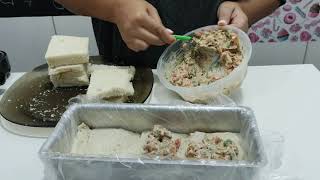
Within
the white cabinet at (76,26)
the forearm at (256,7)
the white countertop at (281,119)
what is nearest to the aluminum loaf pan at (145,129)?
the white countertop at (281,119)

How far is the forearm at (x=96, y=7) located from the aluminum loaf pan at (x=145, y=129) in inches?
14.3

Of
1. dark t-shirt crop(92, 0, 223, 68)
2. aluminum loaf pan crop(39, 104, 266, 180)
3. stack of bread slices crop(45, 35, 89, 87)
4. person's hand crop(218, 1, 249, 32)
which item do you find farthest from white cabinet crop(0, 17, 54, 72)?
aluminum loaf pan crop(39, 104, 266, 180)

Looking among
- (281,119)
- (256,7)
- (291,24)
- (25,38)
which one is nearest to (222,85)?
(281,119)

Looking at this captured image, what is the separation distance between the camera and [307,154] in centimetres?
80

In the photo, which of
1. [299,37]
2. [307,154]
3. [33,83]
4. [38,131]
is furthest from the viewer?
[299,37]

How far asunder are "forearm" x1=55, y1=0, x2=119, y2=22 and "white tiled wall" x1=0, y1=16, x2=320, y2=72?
77cm

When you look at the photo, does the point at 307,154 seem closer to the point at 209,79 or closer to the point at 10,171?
the point at 209,79

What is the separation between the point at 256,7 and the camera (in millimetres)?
1199

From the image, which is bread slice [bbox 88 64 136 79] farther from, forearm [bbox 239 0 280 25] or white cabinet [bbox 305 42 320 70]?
white cabinet [bbox 305 42 320 70]

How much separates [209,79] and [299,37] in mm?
1085

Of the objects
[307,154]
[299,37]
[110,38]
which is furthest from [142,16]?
[299,37]

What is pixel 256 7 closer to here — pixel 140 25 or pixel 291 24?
pixel 140 25

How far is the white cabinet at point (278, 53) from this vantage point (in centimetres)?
188

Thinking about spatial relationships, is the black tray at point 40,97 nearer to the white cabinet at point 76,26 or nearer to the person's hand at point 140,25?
the person's hand at point 140,25
